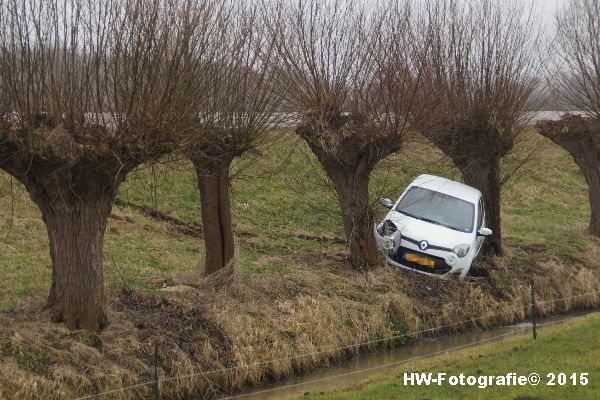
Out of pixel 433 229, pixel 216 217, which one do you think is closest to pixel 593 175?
pixel 433 229

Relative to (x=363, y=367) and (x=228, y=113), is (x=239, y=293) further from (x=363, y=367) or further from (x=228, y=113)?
(x=228, y=113)

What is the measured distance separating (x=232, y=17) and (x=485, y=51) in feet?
23.1

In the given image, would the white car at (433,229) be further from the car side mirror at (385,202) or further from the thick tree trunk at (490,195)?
the thick tree trunk at (490,195)

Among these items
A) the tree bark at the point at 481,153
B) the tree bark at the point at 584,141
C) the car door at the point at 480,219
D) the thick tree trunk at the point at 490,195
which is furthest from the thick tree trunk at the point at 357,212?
the tree bark at the point at 584,141

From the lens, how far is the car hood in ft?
57.3

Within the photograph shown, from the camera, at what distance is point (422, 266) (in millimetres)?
17672

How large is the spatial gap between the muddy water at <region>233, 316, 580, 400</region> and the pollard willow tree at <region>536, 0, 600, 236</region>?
8.60 metres

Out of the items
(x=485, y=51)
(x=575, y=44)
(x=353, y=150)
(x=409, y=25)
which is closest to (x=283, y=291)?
(x=353, y=150)

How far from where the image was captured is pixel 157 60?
1141 centimetres

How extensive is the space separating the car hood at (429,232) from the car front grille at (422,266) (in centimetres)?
31

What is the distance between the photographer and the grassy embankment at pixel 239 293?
11.8 meters

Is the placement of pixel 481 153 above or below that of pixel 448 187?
above

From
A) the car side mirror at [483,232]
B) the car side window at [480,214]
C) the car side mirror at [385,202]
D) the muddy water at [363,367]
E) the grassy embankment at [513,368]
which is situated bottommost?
the muddy water at [363,367]

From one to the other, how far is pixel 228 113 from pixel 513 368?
20.2 feet
